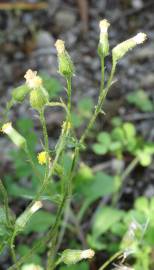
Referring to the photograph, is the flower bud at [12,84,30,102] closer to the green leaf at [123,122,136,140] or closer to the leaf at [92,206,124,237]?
the leaf at [92,206,124,237]

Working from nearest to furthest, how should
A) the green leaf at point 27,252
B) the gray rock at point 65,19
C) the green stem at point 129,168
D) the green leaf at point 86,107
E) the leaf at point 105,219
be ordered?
1. the green leaf at point 27,252
2. the leaf at point 105,219
3. the green stem at point 129,168
4. the green leaf at point 86,107
5. the gray rock at point 65,19

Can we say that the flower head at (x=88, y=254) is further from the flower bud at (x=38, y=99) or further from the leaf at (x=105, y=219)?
the leaf at (x=105, y=219)

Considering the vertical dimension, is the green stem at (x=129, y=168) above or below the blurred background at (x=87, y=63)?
below

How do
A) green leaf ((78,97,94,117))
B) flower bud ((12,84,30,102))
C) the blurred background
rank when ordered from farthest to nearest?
the blurred background
green leaf ((78,97,94,117))
flower bud ((12,84,30,102))

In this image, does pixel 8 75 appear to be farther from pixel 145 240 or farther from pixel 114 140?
pixel 145 240

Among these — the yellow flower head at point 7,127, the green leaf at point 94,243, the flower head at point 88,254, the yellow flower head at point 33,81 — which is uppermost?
the yellow flower head at point 33,81

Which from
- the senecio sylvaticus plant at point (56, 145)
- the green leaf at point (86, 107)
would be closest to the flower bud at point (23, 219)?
the senecio sylvaticus plant at point (56, 145)

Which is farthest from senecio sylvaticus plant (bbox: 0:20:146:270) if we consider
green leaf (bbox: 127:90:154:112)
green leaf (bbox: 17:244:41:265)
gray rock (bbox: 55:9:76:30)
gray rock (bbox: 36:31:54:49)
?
gray rock (bbox: 55:9:76:30)

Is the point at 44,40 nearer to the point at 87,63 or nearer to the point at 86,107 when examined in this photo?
the point at 87,63

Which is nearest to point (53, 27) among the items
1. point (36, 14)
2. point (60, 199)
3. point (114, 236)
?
point (36, 14)
